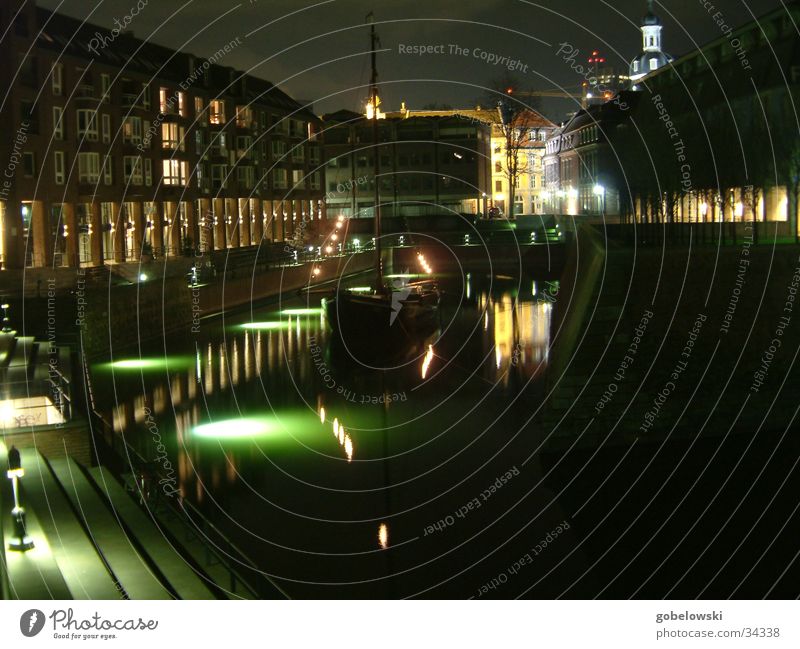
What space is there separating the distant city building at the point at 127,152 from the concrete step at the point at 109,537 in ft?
27.1

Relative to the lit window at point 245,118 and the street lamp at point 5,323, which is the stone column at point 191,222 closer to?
the lit window at point 245,118

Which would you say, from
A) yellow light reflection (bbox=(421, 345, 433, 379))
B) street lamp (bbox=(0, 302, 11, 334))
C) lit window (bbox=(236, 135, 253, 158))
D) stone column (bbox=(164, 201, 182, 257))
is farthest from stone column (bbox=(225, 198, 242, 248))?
street lamp (bbox=(0, 302, 11, 334))

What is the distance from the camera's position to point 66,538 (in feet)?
26.9

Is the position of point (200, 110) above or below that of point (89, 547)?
above

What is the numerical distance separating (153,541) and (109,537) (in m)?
0.49

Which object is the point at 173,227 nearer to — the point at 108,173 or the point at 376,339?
the point at 108,173

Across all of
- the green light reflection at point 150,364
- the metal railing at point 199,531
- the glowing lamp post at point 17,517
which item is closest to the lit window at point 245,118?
the green light reflection at point 150,364

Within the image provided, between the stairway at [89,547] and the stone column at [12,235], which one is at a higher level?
the stone column at [12,235]

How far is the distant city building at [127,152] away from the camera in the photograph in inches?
960

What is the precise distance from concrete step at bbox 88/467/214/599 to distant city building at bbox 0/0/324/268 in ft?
26.6

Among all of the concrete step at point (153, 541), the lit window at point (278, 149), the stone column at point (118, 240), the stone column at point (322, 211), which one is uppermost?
the lit window at point (278, 149)

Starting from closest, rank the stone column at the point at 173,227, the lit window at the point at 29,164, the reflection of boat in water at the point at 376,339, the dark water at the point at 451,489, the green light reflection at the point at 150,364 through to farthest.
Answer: the dark water at the point at 451,489, the green light reflection at the point at 150,364, the reflection of boat in water at the point at 376,339, the lit window at the point at 29,164, the stone column at the point at 173,227

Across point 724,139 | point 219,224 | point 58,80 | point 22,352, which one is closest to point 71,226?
point 58,80

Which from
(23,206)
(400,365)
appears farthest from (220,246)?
(400,365)
